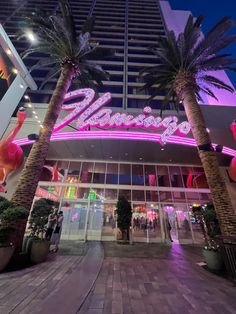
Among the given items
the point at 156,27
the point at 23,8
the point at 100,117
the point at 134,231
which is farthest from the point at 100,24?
the point at 134,231

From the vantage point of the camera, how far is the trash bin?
4977 mm

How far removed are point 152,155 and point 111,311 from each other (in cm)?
1172

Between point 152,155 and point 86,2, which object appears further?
point 86,2

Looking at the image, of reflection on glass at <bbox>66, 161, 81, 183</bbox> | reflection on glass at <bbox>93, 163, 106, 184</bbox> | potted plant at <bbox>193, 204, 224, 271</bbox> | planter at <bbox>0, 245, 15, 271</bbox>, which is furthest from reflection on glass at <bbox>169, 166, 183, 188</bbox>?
planter at <bbox>0, 245, 15, 271</bbox>

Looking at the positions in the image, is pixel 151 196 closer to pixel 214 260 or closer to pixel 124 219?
pixel 124 219

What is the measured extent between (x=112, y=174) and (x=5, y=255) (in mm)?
10421

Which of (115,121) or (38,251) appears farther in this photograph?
(115,121)

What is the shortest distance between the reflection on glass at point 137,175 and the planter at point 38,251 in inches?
367

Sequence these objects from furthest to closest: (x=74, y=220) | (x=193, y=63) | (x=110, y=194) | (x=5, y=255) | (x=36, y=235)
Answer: (x=110, y=194) → (x=74, y=220) → (x=193, y=63) → (x=36, y=235) → (x=5, y=255)

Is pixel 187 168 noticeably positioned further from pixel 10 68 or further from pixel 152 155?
pixel 10 68

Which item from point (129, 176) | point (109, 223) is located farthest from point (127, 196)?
point (109, 223)

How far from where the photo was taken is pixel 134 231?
13.1 meters

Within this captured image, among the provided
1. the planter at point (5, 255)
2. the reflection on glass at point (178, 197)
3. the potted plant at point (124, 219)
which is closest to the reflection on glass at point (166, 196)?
the reflection on glass at point (178, 197)

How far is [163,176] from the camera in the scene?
15.1 metres
